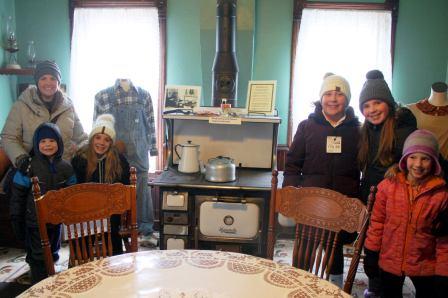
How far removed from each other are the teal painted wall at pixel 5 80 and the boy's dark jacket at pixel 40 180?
1477 millimetres

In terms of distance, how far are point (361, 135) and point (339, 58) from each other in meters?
1.79

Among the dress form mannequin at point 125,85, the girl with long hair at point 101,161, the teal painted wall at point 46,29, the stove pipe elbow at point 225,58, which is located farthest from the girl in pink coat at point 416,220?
the teal painted wall at point 46,29

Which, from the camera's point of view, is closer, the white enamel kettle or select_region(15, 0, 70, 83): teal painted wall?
the white enamel kettle

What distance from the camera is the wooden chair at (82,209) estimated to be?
54.4 inches

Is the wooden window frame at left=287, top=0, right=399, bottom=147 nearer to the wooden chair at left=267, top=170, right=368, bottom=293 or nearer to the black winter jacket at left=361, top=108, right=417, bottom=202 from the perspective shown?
the black winter jacket at left=361, top=108, right=417, bottom=202

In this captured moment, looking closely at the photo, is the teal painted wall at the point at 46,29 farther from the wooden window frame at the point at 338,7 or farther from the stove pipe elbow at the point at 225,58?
the wooden window frame at the point at 338,7

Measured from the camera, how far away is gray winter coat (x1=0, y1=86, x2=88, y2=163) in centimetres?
227

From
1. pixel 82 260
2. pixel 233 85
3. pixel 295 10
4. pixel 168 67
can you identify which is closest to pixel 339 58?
pixel 295 10

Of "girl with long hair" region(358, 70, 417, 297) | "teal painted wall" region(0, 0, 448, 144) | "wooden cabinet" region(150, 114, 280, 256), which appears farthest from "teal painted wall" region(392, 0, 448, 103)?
"girl with long hair" region(358, 70, 417, 297)

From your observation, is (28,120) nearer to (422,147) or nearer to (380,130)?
(380,130)

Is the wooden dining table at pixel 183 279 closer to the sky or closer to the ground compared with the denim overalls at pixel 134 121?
closer to the ground

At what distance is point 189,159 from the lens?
255 cm

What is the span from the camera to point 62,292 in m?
1.08

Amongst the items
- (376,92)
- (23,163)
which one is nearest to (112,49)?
(23,163)
